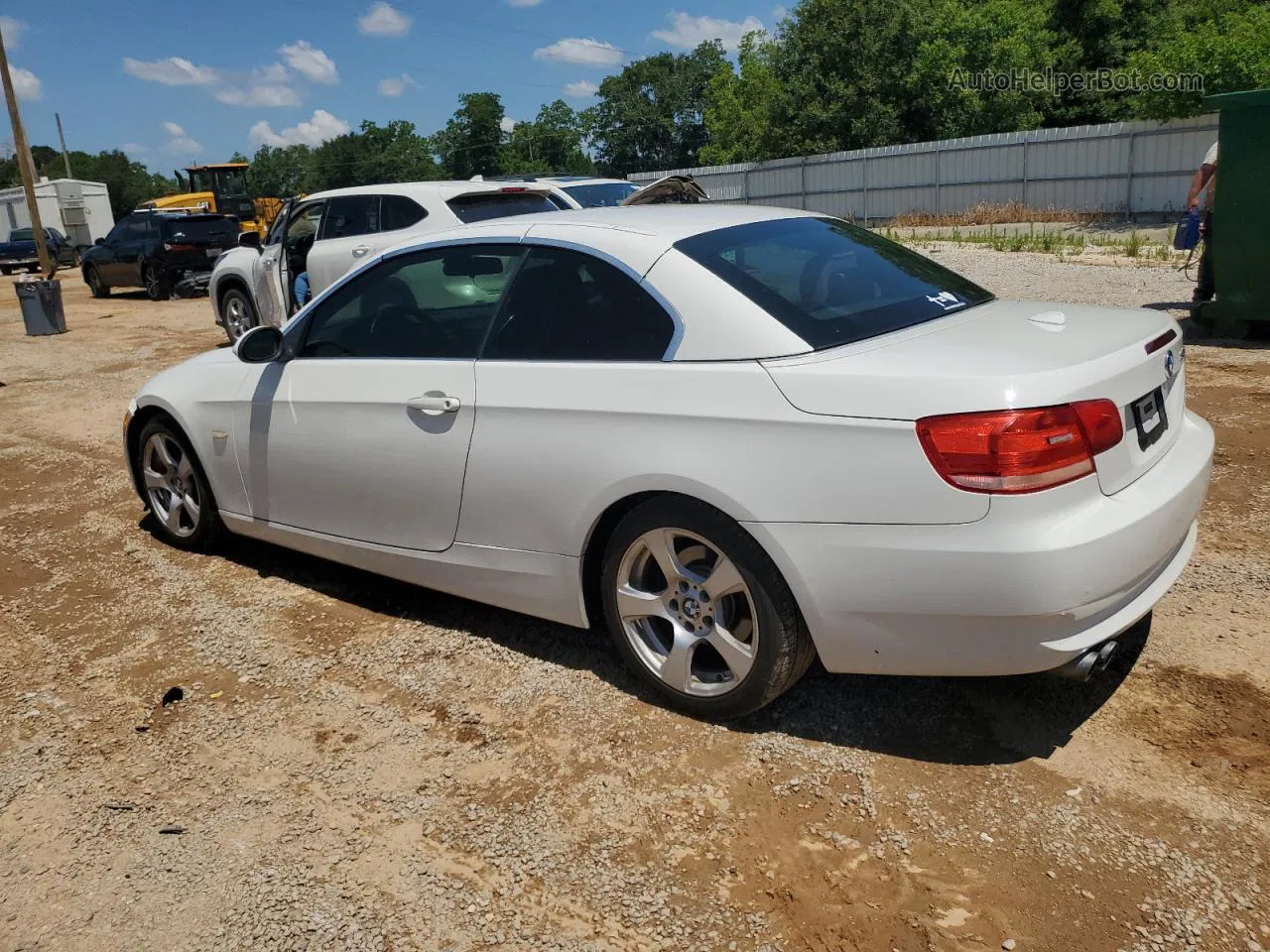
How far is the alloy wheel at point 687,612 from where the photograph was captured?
10.6 feet

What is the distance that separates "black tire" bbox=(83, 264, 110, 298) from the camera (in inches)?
891

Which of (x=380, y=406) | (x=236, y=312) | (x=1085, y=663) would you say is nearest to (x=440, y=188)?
(x=236, y=312)

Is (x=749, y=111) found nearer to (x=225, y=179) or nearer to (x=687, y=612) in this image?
(x=225, y=179)

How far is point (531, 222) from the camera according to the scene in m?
3.94

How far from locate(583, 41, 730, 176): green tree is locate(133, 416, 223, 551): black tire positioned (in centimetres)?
10499

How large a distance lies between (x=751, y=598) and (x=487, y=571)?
3.70ft

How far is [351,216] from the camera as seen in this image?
9906mm

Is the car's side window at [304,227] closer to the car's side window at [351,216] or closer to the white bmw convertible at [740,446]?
the car's side window at [351,216]

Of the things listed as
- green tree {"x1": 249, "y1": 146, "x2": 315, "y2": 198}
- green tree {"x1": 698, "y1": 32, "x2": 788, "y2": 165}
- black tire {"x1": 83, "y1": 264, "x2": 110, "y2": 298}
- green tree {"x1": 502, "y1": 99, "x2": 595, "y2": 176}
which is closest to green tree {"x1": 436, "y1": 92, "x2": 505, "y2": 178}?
green tree {"x1": 502, "y1": 99, "x2": 595, "y2": 176}

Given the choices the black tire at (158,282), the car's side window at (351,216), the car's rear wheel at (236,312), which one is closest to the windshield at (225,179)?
the black tire at (158,282)

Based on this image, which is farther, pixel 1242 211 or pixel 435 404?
pixel 1242 211

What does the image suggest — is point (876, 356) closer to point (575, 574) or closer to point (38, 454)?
point (575, 574)

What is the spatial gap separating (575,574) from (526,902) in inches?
46.0

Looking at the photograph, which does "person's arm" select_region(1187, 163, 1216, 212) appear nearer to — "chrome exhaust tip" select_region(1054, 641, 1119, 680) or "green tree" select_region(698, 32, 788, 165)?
"chrome exhaust tip" select_region(1054, 641, 1119, 680)
